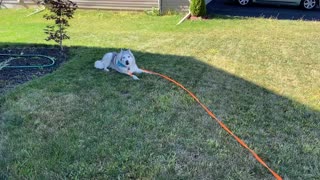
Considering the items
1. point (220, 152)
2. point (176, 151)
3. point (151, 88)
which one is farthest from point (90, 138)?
point (151, 88)

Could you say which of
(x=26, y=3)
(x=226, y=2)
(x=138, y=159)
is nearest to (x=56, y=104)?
(x=138, y=159)

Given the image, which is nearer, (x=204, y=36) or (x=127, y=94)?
(x=127, y=94)

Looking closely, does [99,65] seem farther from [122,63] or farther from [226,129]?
[226,129]

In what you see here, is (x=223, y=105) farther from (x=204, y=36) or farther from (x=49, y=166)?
(x=204, y=36)

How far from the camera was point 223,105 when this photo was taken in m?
4.39

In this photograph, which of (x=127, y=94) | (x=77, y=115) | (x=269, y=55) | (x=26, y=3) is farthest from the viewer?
(x=26, y=3)

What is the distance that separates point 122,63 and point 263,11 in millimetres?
8628

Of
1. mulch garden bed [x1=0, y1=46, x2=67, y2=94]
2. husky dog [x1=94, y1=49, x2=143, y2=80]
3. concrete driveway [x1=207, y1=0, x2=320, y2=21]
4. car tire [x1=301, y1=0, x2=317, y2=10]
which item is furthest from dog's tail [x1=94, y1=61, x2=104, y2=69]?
car tire [x1=301, y1=0, x2=317, y2=10]

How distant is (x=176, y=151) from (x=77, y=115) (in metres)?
1.23

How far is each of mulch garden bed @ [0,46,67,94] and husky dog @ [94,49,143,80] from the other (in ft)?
2.59

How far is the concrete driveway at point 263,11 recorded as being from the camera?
38.6 feet

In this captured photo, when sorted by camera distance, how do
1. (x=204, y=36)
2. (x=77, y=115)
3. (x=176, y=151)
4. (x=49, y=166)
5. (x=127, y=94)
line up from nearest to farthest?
(x=49, y=166) < (x=176, y=151) < (x=77, y=115) < (x=127, y=94) < (x=204, y=36)

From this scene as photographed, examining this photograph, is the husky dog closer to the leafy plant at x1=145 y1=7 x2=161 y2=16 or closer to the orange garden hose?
the orange garden hose

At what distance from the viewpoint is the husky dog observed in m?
5.26
